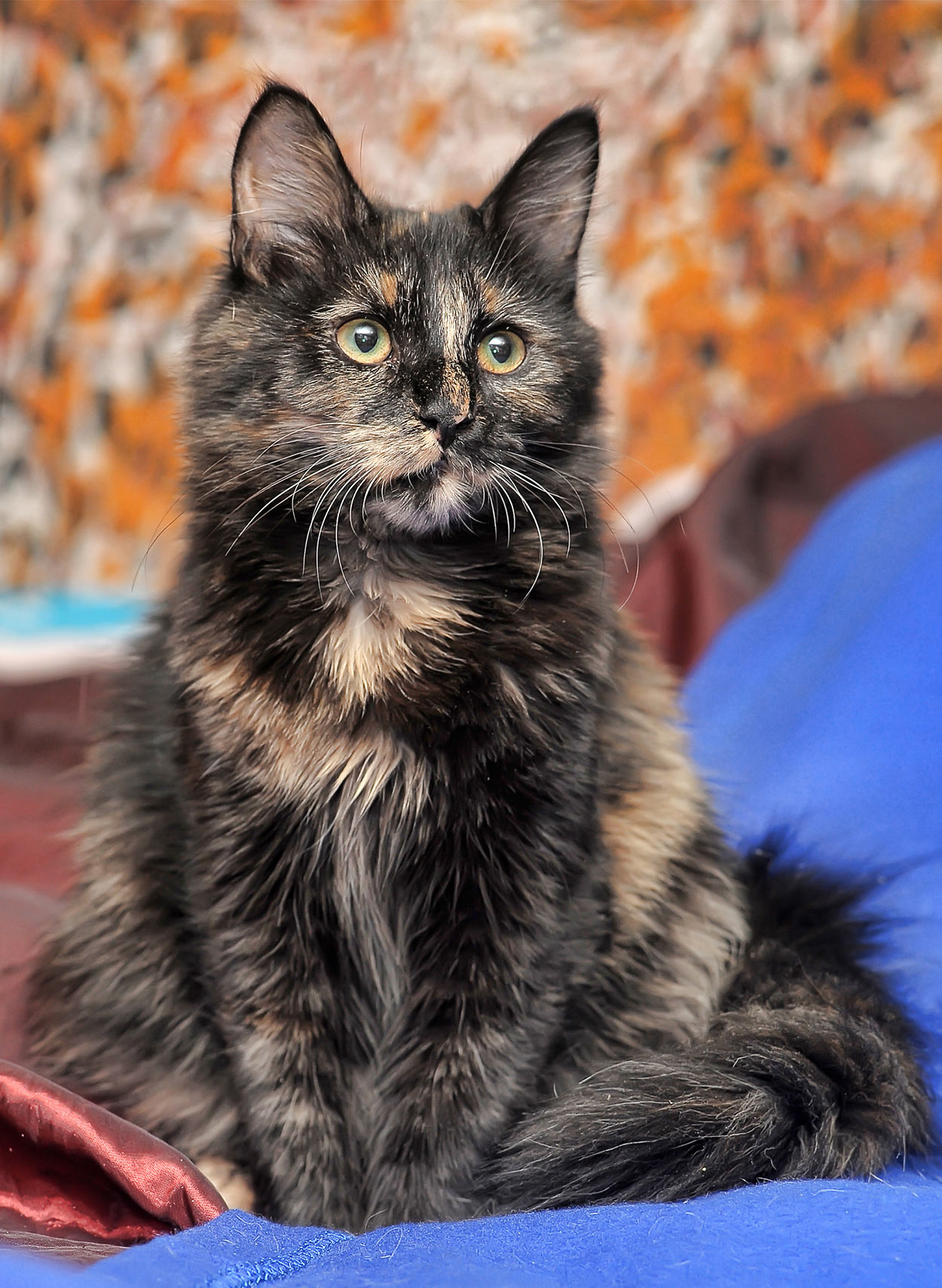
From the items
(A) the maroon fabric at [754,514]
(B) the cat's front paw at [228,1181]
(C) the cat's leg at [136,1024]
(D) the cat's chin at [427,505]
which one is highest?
(D) the cat's chin at [427,505]

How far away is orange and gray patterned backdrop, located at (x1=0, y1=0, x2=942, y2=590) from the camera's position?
3.09m

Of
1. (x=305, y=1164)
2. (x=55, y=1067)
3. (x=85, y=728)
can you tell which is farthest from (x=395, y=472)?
(x=85, y=728)

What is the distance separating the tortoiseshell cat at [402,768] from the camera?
3.96ft

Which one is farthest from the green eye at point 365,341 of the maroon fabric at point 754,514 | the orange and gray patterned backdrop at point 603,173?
the orange and gray patterned backdrop at point 603,173

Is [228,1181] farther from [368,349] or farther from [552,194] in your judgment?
[552,194]

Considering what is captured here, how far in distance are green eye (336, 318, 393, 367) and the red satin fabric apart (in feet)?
2.52

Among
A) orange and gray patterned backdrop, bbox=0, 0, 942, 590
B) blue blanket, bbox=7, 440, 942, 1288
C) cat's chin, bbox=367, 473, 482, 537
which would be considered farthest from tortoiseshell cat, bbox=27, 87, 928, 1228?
orange and gray patterned backdrop, bbox=0, 0, 942, 590

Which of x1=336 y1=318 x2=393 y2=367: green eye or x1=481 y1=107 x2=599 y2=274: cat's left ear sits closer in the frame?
x1=336 y1=318 x2=393 y2=367: green eye

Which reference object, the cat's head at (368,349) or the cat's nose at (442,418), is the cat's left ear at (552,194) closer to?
the cat's head at (368,349)

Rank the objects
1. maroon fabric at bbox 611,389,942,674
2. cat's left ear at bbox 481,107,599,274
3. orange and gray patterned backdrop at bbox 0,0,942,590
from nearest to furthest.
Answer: cat's left ear at bbox 481,107,599,274 < maroon fabric at bbox 611,389,942,674 < orange and gray patterned backdrop at bbox 0,0,942,590

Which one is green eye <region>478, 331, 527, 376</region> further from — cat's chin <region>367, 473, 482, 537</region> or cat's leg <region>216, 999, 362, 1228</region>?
cat's leg <region>216, 999, 362, 1228</region>

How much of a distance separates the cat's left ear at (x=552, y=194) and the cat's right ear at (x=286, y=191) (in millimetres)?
164

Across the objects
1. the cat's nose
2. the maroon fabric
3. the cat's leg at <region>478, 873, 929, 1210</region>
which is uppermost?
the cat's nose

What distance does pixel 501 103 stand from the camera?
3.16 metres
